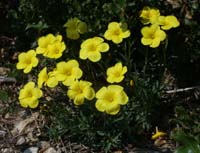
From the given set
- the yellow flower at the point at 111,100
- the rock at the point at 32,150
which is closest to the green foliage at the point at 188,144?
the yellow flower at the point at 111,100

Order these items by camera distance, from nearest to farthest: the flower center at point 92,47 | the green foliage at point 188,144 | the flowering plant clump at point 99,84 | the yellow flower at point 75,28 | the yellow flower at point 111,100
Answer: the green foliage at point 188,144 < the yellow flower at point 111,100 < the flowering plant clump at point 99,84 < the flower center at point 92,47 < the yellow flower at point 75,28

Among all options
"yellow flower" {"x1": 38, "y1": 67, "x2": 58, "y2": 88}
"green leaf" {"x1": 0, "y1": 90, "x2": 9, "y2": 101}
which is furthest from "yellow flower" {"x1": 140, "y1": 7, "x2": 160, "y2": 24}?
"green leaf" {"x1": 0, "y1": 90, "x2": 9, "y2": 101}

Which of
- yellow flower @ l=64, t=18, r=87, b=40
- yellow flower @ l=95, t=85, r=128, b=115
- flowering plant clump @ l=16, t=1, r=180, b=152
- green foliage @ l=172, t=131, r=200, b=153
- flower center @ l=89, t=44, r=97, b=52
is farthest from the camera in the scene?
yellow flower @ l=64, t=18, r=87, b=40

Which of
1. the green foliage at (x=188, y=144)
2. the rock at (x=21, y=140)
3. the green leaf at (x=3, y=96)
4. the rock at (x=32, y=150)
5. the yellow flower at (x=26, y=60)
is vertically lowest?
the rock at (x=32, y=150)

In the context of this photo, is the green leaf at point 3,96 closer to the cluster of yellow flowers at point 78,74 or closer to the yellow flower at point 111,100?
the cluster of yellow flowers at point 78,74

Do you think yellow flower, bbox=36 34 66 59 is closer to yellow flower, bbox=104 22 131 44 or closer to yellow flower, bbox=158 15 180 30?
yellow flower, bbox=104 22 131 44

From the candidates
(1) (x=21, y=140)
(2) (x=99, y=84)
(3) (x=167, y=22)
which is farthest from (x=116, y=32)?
(1) (x=21, y=140)

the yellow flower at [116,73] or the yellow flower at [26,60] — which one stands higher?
the yellow flower at [26,60]

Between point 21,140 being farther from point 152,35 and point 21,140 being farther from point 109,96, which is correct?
point 152,35
